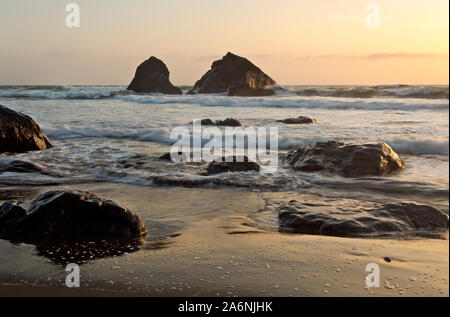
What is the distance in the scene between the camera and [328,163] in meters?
6.23

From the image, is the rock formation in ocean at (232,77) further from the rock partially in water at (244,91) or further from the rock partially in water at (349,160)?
the rock partially in water at (349,160)

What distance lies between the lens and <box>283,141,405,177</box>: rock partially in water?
5945 millimetres

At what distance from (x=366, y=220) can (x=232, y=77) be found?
45.6 metres

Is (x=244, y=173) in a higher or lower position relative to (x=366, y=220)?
higher

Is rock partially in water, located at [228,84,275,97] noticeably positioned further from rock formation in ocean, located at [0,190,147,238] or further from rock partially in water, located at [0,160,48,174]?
rock formation in ocean, located at [0,190,147,238]

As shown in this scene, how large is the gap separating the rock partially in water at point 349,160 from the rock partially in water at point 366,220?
1.98m

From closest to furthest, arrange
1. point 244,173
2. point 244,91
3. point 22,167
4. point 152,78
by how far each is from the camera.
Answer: point 244,173 < point 22,167 < point 244,91 < point 152,78

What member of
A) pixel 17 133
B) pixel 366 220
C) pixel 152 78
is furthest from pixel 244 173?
pixel 152 78

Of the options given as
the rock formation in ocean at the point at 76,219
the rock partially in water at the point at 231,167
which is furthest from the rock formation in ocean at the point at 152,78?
the rock formation in ocean at the point at 76,219

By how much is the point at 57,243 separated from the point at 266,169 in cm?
375

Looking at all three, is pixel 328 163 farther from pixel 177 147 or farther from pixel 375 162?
pixel 177 147

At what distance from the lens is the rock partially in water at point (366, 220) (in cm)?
345

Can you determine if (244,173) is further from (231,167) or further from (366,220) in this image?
(366,220)

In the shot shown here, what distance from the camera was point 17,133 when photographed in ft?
26.1
